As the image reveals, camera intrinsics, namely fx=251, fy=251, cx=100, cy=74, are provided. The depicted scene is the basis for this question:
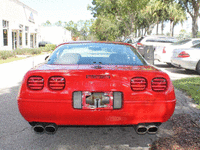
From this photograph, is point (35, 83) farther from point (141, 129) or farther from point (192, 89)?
point (192, 89)

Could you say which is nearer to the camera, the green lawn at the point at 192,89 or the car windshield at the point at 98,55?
the car windshield at the point at 98,55

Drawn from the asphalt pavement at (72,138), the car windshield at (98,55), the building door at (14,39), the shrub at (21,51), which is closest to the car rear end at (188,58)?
the asphalt pavement at (72,138)

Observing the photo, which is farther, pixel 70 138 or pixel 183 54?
pixel 183 54

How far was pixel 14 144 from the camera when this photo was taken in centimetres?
339

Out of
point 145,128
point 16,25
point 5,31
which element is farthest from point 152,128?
point 16,25

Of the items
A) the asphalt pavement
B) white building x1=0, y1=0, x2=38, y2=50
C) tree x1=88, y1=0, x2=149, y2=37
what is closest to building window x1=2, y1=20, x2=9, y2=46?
white building x1=0, y1=0, x2=38, y2=50

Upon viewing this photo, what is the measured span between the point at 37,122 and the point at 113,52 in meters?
1.70

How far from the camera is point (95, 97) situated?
10.0 feet

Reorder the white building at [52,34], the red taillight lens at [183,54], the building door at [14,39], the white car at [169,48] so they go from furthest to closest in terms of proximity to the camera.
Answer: the white building at [52,34] < the building door at [14,39] < the white car at [169,48] < the red taillight lens at [183,54]

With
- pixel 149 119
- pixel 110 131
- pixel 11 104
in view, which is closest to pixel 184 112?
pixel 110 131

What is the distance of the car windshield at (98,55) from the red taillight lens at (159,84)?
0.68m

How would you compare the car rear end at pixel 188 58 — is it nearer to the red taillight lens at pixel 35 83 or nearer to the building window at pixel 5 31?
the red taillight lens at pixel 35 83

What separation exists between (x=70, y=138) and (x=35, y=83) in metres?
1.03

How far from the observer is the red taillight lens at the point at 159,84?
316 cm
